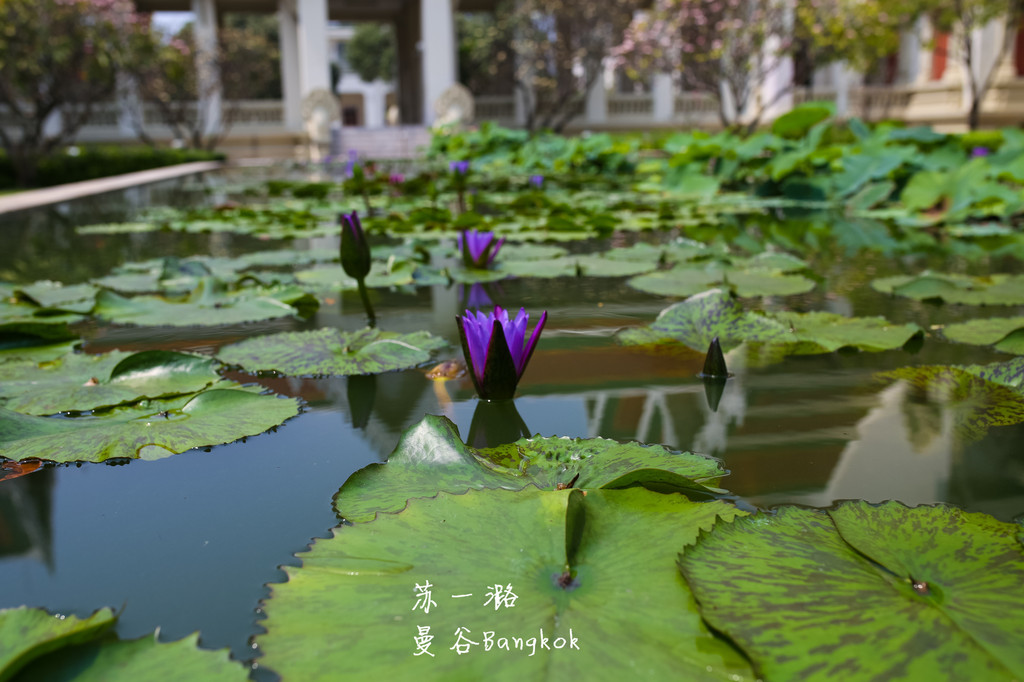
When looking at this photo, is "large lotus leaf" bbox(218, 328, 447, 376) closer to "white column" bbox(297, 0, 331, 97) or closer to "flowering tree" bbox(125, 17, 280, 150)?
"flowering tree" bbox(125, 17, 280, 150)

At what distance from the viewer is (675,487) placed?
2.11 ft

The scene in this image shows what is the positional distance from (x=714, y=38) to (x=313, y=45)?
7.83 meters

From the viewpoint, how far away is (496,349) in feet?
2.78

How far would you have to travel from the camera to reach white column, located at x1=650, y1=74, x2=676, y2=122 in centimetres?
1572

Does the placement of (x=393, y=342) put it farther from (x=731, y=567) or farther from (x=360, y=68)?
(x=360, y=68)

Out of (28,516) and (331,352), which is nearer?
(28,516)

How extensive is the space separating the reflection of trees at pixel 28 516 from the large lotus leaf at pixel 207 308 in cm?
66

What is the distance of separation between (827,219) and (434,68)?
39.6 ft

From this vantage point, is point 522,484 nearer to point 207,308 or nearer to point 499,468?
point 499,468

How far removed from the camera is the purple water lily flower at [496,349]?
2.75 feet

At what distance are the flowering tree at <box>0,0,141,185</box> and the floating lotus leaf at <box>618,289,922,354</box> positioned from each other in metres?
9.39

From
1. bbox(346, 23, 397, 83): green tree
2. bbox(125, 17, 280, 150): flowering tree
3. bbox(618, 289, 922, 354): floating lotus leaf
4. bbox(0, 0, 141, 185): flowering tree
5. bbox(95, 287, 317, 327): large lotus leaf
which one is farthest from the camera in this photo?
bbox(346, 23, 397, 83): green tree

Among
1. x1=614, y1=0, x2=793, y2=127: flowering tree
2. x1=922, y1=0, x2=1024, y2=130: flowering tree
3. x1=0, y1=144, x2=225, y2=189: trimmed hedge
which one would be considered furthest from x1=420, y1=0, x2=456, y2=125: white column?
x1=922, y1=0, x2=1024, y2=130: flowering tree

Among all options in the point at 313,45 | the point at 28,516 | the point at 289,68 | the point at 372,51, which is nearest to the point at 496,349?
the point at 28,516
